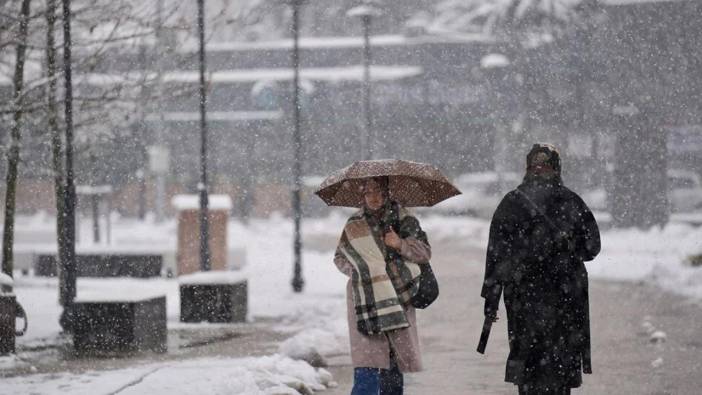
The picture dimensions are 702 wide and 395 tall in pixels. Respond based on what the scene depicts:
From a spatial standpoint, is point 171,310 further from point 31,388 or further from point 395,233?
point 395,233

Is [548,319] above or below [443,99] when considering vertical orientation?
below

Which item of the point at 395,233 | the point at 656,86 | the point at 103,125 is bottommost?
the point at 395,233

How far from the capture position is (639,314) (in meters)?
16.5

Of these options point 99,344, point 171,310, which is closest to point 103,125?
point 171,310

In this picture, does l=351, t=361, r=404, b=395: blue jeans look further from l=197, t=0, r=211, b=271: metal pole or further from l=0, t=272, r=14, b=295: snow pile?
l=197, t=0, r=211, b=271: metal pole

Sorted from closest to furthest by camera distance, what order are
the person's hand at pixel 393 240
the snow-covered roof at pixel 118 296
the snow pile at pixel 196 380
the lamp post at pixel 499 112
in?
the person's hand at pixel 393 240, the snow pile at pixel 196 380, the snow-covered roof at pixel 118 296, the lamp post at pixel 499 112

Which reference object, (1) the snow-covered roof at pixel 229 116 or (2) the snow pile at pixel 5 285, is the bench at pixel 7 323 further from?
(1) the snow-covered roof at pixel 229 116

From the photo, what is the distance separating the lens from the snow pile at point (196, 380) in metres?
9.09

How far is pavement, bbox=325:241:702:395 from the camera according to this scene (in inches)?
407

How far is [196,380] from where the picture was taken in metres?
9.37

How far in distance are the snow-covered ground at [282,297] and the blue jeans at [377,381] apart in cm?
218

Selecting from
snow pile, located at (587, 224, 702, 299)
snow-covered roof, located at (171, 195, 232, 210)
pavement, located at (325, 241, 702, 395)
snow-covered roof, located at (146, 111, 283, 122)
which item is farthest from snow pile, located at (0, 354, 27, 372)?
snow-covered roof, located at (146, 111, 283, 122)

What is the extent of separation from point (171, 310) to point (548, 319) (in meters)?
11.5

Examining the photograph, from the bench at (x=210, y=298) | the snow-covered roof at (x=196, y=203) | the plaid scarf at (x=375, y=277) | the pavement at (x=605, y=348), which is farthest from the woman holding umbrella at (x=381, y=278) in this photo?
the snow-covered roof at (x=196, y=203)
